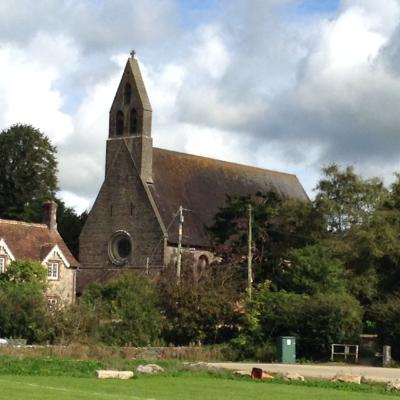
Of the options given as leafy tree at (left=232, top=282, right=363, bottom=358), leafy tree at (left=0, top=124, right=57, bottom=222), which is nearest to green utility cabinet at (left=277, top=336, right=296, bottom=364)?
leafy tree at (left=232, top=282, right=363, bottom=358)

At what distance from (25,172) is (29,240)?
20.6m

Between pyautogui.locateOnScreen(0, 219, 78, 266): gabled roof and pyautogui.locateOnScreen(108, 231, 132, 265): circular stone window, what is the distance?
10986 millimetres

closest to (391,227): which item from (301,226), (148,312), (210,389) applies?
(148,312)

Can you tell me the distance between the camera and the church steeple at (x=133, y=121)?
277ft

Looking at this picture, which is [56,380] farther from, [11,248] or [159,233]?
[159,233]

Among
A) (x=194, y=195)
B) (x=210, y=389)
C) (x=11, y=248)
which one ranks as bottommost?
(x=210, y=389)

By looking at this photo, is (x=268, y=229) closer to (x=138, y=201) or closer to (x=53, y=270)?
(x=53, y=270)

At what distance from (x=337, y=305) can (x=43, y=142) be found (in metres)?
51.8

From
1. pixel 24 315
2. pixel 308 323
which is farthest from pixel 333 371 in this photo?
pixel 24 315

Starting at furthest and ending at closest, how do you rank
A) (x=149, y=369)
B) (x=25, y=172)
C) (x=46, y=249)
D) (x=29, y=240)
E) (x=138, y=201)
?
(x=25, y=172), (x=138, y=201), (x=29, y=240), (x=46, y=249), (x=149, y=369)

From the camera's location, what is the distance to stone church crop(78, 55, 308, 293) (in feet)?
270

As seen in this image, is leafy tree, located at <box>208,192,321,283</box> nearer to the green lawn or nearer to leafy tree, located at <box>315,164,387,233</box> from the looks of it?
leafy tree, located at <box>315,164,387,233</box>

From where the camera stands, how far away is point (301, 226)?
71188mm

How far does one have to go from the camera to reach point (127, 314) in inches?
1897
